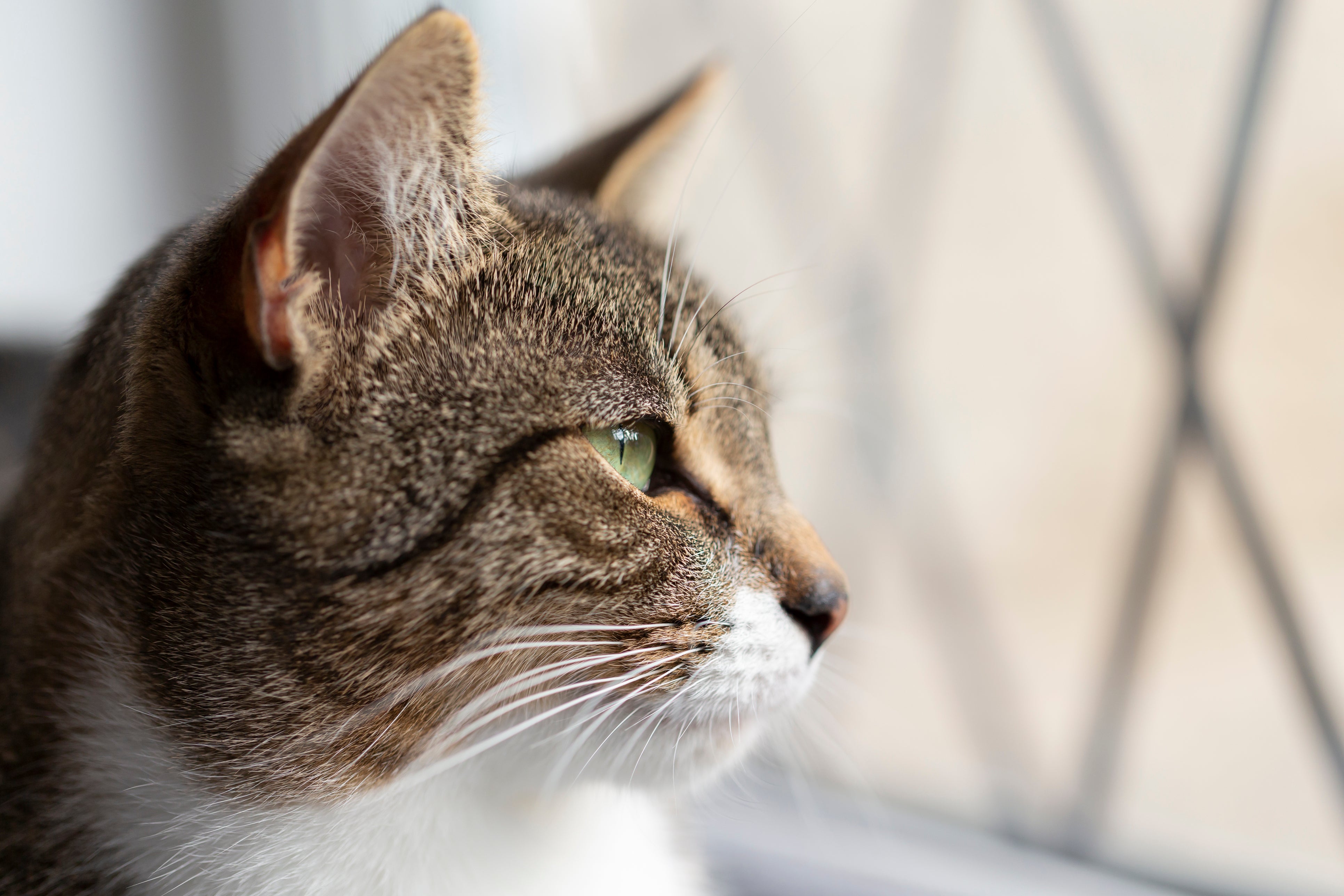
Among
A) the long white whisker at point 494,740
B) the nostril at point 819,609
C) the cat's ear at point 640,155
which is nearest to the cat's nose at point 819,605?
the nostril at point 819,609

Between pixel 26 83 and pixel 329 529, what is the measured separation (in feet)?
3.55

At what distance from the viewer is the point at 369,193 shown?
54 centimetres

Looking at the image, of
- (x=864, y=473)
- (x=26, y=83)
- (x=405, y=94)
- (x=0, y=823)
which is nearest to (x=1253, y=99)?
(x=864, y=473)

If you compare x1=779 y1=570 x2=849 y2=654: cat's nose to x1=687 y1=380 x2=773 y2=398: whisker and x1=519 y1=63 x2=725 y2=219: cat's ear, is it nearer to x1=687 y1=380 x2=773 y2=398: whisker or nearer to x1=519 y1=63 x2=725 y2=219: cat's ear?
x1=687 y1=380 x2=773 y2=398: whisker

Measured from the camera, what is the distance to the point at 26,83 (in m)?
1.18

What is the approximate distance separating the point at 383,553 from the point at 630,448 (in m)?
0.18

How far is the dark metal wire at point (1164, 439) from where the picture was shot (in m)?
0.94

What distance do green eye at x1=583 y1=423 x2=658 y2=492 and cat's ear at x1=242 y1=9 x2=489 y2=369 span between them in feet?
0.53

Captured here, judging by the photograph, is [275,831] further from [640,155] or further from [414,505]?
[640,155]

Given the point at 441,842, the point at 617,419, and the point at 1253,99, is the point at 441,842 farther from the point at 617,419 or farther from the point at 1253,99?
the point at 1253,99

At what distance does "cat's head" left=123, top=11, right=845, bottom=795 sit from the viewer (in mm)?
536

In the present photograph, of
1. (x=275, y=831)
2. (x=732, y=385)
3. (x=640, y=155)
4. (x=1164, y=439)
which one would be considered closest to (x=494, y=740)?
(x=275, y=831)

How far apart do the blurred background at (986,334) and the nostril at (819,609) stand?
143 mm

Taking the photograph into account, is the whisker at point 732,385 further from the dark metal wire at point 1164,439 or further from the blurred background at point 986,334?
the dark metal wire at point 1164,439
